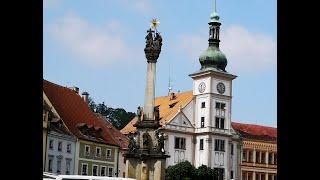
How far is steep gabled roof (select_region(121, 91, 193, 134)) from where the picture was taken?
239 feet

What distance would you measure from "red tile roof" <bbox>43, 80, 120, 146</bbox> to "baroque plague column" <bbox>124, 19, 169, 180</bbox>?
650 inches

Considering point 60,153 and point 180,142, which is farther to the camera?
point 180,142

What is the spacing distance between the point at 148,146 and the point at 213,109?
38.5m

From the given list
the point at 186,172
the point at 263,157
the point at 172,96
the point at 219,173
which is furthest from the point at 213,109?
the point at 186,172

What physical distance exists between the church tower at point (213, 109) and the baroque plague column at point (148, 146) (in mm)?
34810

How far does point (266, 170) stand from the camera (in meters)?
80.5

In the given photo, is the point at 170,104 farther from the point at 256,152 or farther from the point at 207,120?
the point at 256,152

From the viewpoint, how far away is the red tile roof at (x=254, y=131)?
79625mm

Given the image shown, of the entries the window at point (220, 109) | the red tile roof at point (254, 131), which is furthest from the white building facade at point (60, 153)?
the red tile roof at point (254, 131)

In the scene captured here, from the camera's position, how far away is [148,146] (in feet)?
119

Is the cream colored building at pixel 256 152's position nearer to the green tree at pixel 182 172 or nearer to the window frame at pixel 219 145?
the window frame at pixel 219 145
